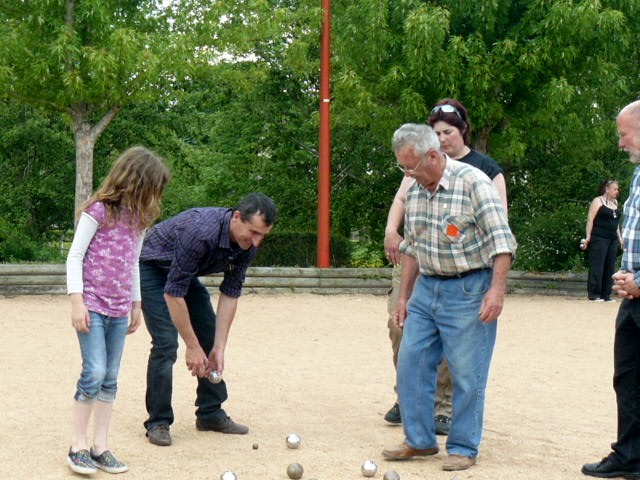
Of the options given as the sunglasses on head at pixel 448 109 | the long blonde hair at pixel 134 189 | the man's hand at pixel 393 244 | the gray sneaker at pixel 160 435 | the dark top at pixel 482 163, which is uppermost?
the sunglasses on head at pixel 448 109

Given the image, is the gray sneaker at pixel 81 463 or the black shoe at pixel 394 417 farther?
the black shoe at pixel 394 417

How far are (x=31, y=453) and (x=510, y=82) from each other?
12.4m

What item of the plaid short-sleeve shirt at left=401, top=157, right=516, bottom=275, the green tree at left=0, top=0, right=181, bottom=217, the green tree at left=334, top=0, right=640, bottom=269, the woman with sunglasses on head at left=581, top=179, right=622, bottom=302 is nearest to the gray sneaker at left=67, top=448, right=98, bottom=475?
the plaid short-sleeve shirt at left=401, top=157, right=516, bottom=275

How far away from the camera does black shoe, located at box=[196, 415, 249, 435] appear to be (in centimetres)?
655

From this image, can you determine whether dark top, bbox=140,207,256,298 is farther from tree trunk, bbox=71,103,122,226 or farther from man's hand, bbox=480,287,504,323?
tree trunk, bbox=71,103,122,226

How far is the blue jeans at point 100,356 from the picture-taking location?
17.5 feet

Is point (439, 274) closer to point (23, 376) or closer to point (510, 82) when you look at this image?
point (23, 376)

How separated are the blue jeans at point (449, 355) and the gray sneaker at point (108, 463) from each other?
4.92 feet

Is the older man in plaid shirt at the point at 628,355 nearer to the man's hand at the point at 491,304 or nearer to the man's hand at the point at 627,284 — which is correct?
the man's hand at the point at 627,284

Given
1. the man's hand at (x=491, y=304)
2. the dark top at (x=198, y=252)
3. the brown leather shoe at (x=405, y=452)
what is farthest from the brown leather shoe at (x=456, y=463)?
the dark top at (x=198, y=252)

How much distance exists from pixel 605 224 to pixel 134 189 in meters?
11.5

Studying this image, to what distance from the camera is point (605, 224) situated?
51.6ft

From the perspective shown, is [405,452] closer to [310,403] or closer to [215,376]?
[215,376]

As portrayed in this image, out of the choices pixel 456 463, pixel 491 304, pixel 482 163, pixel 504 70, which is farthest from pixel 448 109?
pixel 504 70
